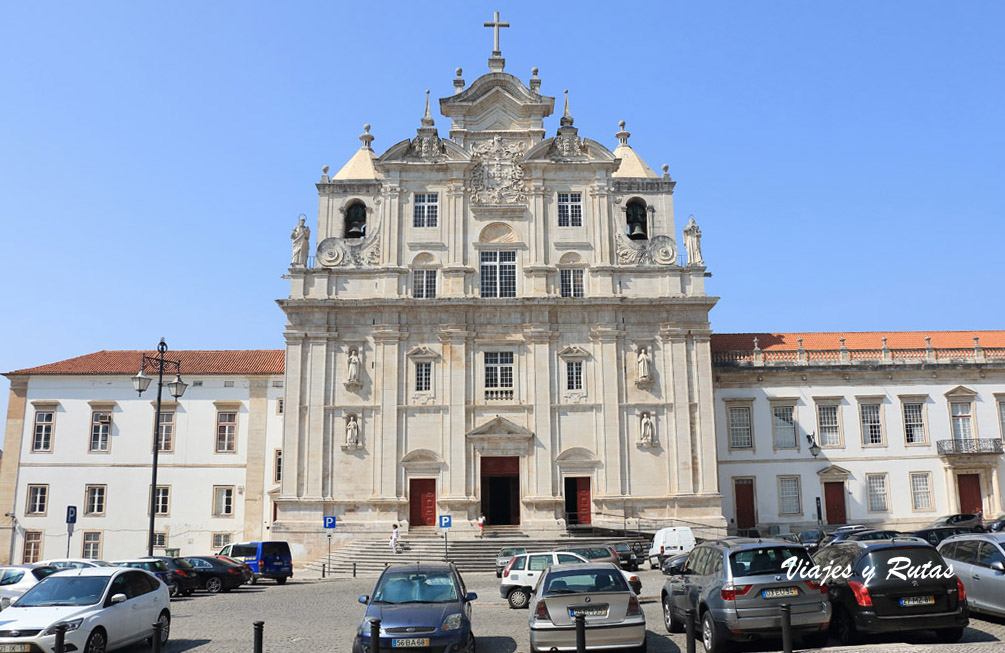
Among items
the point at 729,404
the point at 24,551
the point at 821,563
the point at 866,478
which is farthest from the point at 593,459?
the point at 24,551

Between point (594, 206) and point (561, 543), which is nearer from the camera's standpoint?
point (561, 543)

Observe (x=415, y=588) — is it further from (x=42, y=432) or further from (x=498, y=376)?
(x=42, y=432)

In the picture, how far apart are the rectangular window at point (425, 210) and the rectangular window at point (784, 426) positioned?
790 inches

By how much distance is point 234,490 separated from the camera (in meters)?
43.5

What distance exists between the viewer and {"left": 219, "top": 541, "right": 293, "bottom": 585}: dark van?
30.7m

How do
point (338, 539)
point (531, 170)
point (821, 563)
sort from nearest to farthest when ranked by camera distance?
point (821, 563)
point (338, 539)
point (531, 170)

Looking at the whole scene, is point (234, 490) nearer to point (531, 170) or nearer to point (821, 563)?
point (531, 170)

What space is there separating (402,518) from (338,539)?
301 centimetres

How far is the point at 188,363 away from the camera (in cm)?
4584

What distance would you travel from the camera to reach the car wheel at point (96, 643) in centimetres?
1347

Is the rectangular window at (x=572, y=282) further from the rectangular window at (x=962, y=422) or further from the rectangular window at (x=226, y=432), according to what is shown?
the rectangular window at (x=962, y=422)

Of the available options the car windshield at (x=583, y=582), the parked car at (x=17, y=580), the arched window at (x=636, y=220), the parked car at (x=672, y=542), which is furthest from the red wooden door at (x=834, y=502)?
the parked car at (x=17, y=580)

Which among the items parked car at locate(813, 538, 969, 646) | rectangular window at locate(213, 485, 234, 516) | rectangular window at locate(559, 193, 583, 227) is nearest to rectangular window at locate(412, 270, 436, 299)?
rectangular window at locate(559, 193, 583, 227)

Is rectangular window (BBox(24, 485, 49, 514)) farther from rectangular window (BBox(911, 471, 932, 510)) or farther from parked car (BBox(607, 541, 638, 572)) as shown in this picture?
rectangular window (BBox(911, 471, 932, 510))
